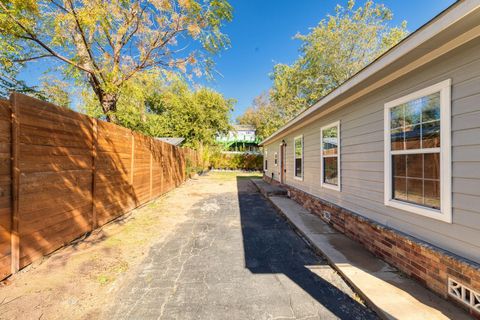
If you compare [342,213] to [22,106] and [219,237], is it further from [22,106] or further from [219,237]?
[22,106]

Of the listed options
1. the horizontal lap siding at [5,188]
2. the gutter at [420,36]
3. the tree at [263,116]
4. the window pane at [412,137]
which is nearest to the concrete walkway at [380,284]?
the window pane at [412,137]

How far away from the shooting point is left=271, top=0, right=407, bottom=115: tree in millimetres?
16688

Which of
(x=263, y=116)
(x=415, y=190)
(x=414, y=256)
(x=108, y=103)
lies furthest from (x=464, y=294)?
(x=263, y=116)

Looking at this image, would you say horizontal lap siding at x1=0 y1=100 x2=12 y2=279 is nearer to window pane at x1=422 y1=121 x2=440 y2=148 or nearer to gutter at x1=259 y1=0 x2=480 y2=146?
gutter at x1=259 y1=0 x2=480 y2=146

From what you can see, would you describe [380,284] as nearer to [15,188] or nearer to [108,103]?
[15,188]

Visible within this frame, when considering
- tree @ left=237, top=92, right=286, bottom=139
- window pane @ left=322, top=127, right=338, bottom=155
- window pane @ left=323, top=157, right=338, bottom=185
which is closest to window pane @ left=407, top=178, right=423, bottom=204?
window pane @ left=323, top=157, right=338, bottom=185

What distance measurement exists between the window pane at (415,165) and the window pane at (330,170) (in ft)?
6.80

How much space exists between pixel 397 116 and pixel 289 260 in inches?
112

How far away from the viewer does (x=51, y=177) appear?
3238 mm

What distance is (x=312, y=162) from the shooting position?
21.6 ft

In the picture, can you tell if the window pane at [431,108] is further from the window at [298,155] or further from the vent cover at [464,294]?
the window at [298,155]

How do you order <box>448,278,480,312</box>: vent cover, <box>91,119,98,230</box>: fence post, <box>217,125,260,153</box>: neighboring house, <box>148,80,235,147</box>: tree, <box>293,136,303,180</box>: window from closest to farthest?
<box>448,278,480,312</box>: vent cover, <box>91,119,98,230</box>: fence post, <box>293,136,303,180</box>: window, <box>148,80,235,147</box>: tree, <box>217,125,260,153</box>: neighboring house

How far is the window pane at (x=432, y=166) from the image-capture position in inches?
104

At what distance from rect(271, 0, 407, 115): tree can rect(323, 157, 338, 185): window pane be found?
14569 mm
